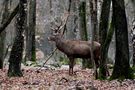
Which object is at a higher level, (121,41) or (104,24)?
(104,24)

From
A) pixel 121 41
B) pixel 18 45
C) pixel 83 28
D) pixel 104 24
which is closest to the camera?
pixel 121 41

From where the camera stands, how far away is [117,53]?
1617cm

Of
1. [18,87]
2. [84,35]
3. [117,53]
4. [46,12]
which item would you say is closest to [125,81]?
[117,53]

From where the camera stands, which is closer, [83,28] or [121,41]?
[121,41]

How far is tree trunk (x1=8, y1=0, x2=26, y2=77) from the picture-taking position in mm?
17469

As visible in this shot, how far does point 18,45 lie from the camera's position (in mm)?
17906

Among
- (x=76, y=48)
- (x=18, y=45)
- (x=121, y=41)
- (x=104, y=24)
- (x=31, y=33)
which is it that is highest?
(x=104, y=24)

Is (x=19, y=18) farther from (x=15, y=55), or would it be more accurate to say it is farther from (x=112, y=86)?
(x=112, y=86)

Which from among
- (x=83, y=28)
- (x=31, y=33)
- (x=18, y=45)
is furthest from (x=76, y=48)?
(x=31, y=33)

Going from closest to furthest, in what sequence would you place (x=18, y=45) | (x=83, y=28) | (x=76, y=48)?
(x=18, y=45), (x=76, y=48), (x=83, y=28)

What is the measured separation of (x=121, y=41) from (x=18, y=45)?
4.46m

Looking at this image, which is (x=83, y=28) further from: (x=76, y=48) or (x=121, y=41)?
(x=121, y=41)

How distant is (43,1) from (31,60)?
24.0 metres

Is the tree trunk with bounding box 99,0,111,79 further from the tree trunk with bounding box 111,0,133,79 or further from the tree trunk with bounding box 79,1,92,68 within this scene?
the tree trunk with bounding box 79,1,92,68
